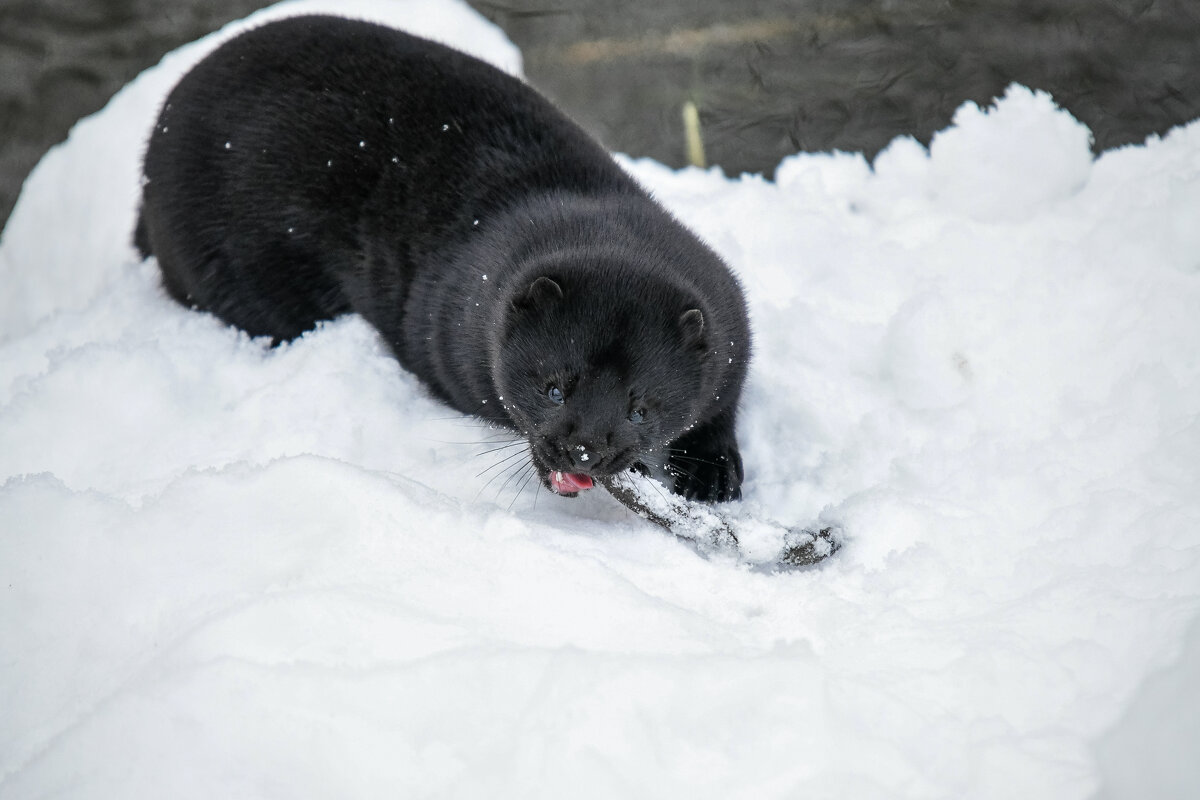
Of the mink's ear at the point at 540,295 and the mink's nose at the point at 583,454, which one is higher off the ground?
the mink's ear at the point at 540,295

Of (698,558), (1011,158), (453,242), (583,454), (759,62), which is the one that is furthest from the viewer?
(759,62)

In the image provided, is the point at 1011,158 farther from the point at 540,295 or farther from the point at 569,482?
the point at 569,482

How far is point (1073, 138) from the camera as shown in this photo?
5.03m

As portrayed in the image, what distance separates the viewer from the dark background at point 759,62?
5.31 metres

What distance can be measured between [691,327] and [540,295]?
20.3 inches

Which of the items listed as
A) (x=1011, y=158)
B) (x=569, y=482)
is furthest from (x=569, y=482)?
(x=1011, y=158)

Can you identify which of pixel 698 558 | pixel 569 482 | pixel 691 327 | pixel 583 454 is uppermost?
pixel 691 327

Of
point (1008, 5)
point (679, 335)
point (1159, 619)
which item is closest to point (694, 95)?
point (1008, 5)

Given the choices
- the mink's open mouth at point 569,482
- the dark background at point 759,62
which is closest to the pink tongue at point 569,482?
the mink's open mouth at point 569,482

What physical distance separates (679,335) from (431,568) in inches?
47.8

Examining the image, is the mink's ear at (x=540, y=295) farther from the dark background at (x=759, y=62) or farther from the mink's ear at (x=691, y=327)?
the dark background at (x=759, y=62)

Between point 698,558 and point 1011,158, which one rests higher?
point 1011,158

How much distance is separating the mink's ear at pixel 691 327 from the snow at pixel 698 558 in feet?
2.06

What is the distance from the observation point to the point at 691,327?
3412 millimetres
